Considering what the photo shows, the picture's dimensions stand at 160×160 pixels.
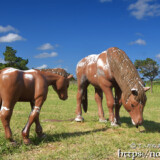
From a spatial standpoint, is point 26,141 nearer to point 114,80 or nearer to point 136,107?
point 136,107

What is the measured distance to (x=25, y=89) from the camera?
3.79 meters

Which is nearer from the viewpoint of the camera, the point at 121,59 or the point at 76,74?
the point at 121,59

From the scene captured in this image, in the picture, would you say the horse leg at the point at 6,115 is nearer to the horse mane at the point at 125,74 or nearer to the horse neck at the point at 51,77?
the horse neck at the point at 51,77

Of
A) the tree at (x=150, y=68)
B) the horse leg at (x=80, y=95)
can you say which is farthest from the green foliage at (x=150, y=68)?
the horse leg at (x=80, y=95)

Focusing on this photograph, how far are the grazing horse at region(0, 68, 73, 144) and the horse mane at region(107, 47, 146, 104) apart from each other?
4.66 feet

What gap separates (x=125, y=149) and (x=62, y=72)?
218 cm

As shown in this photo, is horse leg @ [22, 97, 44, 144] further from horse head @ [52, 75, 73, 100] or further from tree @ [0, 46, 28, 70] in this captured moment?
tree @ [0, 46, 28, 70]

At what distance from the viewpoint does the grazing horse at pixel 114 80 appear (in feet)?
14.7

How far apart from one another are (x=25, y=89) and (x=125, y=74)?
243cm

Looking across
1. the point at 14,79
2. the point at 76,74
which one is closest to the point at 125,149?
the point at 14,79

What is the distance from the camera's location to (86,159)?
3.15 meters

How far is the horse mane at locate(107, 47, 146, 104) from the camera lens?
14.7 feet

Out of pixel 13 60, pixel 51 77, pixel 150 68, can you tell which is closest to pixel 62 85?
pixel 51 77

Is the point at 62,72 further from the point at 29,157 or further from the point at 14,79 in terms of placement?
the point at 29,157
